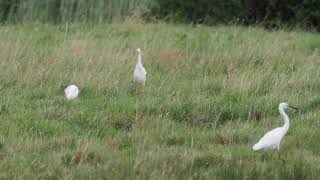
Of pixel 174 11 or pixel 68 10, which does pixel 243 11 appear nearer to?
pixel 174 11

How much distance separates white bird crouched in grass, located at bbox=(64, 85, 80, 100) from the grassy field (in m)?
0.09

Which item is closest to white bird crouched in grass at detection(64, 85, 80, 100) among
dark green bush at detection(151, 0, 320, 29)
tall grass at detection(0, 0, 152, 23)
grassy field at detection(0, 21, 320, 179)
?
grassy field at detection(0, 21, 320, 179)

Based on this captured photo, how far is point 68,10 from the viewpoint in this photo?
18641mm

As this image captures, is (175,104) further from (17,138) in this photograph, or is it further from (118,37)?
(118,37)

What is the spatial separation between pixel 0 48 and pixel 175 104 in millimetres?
3945

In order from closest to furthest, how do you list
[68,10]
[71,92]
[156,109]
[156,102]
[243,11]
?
[156,109] → [156,102] → [71,92] → [243,11] → [68,10]

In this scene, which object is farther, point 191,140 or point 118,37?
point 118,37

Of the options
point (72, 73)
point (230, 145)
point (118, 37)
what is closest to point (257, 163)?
point (230, 145)

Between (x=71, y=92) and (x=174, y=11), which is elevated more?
(x=71, y=92)

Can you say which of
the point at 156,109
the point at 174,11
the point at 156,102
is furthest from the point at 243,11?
the point at 156,109

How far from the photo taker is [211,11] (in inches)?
719

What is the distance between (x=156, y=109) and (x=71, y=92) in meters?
1.14

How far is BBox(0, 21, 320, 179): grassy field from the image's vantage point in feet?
20.8

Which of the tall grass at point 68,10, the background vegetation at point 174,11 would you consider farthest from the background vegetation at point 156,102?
the tall grass at point 68,10
